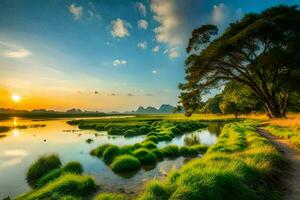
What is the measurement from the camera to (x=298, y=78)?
89.4 feet

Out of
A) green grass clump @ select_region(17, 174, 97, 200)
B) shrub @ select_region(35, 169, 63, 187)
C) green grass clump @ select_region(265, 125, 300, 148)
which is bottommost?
shrub @ select_region(35, 169, 63, 187)

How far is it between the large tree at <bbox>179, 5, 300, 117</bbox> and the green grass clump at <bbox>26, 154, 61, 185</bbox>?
1942cm

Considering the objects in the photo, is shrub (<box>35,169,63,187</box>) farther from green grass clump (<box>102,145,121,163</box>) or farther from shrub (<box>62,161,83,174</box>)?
green grass clump (<box>102,145,121,163</box>)

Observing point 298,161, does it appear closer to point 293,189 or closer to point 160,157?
point 293,189

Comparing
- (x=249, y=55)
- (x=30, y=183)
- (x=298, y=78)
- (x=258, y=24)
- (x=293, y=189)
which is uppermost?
(x=258, y=24)

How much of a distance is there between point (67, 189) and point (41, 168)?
6640 millimetres

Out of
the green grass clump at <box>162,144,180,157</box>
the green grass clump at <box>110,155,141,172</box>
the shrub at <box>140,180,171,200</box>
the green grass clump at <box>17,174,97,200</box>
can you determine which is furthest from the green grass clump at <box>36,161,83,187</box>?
the green grass clump at <box>162,144,180,157</box>

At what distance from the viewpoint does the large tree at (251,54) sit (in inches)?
1056

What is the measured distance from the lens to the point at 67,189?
388 inches

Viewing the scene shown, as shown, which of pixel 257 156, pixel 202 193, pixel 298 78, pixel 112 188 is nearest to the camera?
pixel 202 193

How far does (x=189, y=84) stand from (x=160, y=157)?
1619 cm

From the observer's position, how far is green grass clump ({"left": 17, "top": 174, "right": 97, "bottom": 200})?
9073 millimetres

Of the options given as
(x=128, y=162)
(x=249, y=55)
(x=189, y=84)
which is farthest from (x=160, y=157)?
(x=249, y=55)

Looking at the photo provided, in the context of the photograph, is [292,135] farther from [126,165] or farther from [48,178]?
[48,178]
